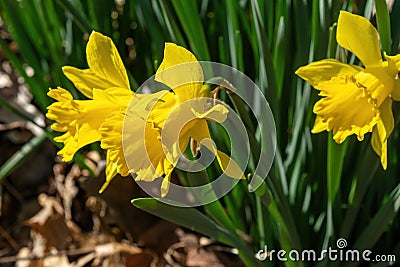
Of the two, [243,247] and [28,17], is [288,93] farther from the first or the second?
[28,17]

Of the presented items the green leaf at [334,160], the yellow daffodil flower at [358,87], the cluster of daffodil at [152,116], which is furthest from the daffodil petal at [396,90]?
the cluster of daffodil at [152,116]

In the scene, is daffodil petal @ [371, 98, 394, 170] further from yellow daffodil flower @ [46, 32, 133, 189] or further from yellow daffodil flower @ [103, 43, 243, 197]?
yellow daffodil flower @ [46, 32, 133, 189]

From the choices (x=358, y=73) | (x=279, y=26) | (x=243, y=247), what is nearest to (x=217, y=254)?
(x=243, y=247)

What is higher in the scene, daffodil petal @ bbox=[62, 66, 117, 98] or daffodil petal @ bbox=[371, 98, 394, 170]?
daffodil petal @ bbox=[62, 66, 117, 98]

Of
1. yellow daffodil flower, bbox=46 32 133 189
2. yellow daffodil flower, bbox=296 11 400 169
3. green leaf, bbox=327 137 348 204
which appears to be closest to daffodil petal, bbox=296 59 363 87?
yellow daffodil flower, bbox=296 11 400 169

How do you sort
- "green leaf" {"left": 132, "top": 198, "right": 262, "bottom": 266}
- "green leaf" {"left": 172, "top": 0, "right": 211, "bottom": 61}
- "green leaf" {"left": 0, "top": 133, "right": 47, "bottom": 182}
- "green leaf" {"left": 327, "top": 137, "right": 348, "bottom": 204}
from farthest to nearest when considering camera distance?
"green leaf" {"left": 0, "top": 133, "right": 47, "bottom": 182}, "green leaf" {"left": 172, "top": 0, "right": 211, "bottom": 61}, "green leaf" {"left": 327, "top": 137, "right": 348, "bottom": 204}, "green leaf" {"left": 132, "top": 198, "right": 262, "bottom": 266}

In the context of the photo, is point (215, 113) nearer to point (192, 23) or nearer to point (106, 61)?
point (106, 61)

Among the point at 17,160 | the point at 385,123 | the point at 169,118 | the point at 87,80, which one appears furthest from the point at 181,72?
the point at 17,160
